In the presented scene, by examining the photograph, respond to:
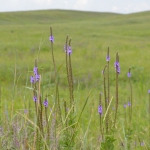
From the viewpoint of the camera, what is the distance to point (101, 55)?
14188 mm

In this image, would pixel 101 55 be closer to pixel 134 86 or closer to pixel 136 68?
pixel 136 68

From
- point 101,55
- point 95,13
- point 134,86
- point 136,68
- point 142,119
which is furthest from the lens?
point 95,13

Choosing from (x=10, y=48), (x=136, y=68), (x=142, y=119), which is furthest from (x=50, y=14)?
(x=142, y=119)

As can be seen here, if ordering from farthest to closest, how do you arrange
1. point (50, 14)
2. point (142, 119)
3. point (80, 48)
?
1. point (50, 14)
2. point (80, 48)
3. point (142, 119)

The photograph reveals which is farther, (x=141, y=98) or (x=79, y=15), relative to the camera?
(x=79, y=15)

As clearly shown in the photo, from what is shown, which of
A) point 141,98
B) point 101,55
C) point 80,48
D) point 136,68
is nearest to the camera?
point 141,98

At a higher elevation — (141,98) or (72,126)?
(72,126)

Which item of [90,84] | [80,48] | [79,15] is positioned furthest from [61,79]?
[79,15]

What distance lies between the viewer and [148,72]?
35.3 ft

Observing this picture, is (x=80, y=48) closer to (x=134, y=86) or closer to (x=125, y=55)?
(x=125, y=55)

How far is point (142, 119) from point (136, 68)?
505cm

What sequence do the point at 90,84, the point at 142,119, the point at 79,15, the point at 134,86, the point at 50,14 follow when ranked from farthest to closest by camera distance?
1. the point at 79,15
2. the point at 50,14
3. the point at 90,84
4. the point at 134,86
5. the point at 142,119

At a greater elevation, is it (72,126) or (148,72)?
(72,126)

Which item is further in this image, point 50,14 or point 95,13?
point 95,13
